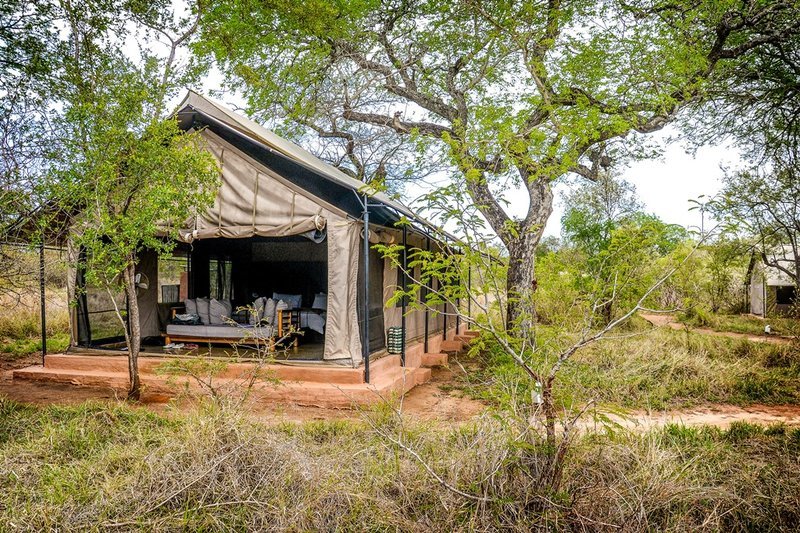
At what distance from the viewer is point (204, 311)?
361 inches

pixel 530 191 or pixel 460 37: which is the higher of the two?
pixel 460 37

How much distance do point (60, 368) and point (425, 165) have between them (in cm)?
1051

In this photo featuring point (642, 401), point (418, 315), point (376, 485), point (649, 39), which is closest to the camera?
point (376, 485)

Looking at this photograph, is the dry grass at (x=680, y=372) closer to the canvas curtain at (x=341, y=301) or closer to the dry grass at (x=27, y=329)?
the canvas curtain at (x=341, y=301)

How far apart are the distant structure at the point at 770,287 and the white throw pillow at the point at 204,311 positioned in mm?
15985

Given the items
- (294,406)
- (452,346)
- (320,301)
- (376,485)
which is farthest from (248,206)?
(452,346)

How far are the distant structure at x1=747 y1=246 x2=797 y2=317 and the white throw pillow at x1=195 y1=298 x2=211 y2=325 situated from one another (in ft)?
52.4

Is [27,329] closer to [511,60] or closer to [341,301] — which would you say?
[341,301]

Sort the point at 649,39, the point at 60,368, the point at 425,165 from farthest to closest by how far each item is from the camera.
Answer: the point at 425,165, the point at 649,39, the point at 60,368

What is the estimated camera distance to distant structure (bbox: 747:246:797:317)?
1714 cm

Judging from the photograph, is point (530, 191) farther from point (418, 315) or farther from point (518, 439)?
point (518, 439)

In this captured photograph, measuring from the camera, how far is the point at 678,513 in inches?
133

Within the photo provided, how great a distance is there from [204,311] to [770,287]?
63.2 ft

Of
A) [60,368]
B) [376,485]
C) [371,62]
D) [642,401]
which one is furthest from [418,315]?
[376,485]
